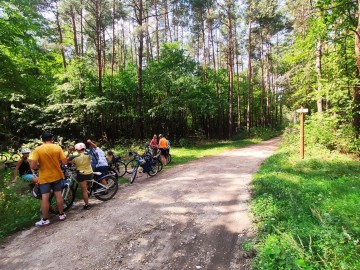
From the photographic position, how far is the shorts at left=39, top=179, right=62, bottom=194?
530 cm

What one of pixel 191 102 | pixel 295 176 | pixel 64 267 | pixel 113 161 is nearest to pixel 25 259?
pixel 64 267

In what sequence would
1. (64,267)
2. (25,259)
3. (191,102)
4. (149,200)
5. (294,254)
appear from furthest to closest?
1. (191,102)
2. (149,200)
3. (25,259)
4. (64,267)
5. (294,254)

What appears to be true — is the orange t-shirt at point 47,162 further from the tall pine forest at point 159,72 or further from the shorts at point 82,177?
the tall pine forest at point 159,72

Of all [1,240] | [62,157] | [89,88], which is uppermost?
[89,88]

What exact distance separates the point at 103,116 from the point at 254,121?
2669cm

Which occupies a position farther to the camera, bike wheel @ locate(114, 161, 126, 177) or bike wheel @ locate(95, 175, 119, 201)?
bike wheel @ locate(114, 161, 126, 177)

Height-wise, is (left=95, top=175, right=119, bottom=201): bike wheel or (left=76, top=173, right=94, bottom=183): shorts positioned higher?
(left=76, top=173, right=94, bottom=183): shorts

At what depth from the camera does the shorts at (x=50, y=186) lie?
530 cm

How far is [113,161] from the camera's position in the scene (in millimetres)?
10656

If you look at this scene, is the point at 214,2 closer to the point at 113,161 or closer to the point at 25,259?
the point at 113,161

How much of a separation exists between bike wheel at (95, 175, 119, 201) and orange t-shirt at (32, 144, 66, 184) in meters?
1.64

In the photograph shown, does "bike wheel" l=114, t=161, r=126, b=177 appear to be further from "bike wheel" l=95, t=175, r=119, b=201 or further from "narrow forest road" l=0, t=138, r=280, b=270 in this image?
"narrow forest road" l=0, t=138, r=280, b=270

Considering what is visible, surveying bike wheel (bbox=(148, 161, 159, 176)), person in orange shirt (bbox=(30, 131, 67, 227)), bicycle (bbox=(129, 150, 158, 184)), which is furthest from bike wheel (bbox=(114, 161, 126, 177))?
person in orange shirt (bbox=(30, 131, 67, 227))

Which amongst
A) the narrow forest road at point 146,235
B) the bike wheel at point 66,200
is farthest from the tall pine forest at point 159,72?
the narrow forest road at point 146,235
